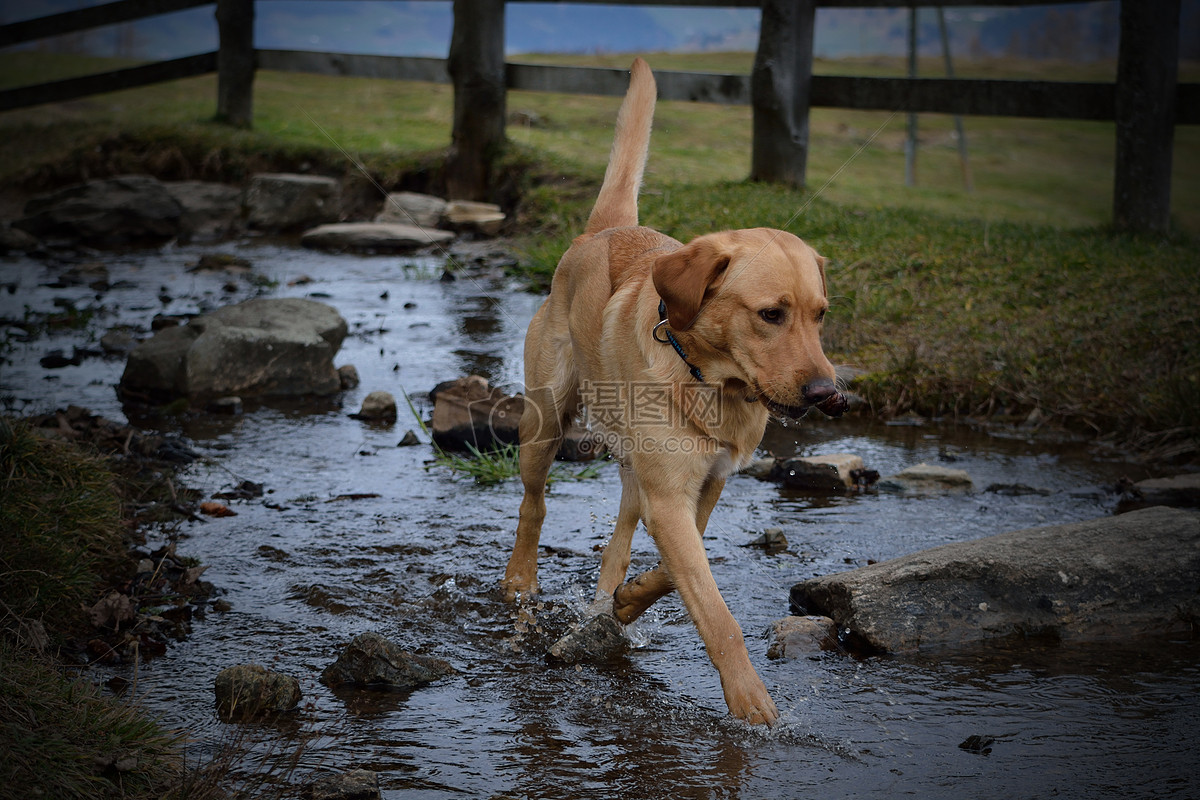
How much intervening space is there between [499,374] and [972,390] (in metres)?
3.08

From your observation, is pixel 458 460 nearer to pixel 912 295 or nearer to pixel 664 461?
pixel 664 461

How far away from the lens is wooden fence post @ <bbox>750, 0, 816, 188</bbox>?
997cm

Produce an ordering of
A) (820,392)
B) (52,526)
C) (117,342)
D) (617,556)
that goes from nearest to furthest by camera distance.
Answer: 1. (820,392)
2. (52,526)
3. (617,556)
4. (117,342)

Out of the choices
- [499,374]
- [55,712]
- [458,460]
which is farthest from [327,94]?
[55,712]

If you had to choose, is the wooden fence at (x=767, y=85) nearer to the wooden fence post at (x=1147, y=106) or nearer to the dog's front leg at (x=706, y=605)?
the wooden fence post at (x=1147, y=106)

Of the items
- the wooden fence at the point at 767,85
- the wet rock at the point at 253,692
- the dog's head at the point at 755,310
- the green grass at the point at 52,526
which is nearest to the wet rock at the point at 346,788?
the wet rock at the point at 253,692

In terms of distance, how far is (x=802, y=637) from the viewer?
141 inches

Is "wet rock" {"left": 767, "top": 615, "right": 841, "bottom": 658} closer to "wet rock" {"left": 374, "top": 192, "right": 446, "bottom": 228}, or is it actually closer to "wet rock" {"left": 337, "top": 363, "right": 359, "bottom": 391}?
"wet rock" {"left": 337, "top": 363, "right": 359, "bottom": 391}

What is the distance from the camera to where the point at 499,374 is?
22.2ft

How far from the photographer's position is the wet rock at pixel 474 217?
10617 millimetres

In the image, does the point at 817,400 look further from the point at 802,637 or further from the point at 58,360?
the point at 58,360

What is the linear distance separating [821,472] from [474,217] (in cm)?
660

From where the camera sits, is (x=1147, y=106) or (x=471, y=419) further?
(x=1147, y=106)

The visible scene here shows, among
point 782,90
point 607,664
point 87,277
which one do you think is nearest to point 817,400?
point 607,664
